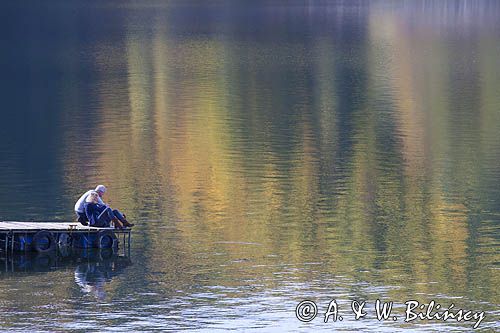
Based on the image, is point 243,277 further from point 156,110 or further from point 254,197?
point 156,110

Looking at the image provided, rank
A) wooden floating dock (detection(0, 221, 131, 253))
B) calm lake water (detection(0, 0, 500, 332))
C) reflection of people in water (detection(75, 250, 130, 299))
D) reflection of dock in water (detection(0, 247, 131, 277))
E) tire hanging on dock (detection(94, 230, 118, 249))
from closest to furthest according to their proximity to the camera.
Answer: calm lake water (detection(0, 0, 500, 332)) → reflection of people in water (detection(75, 250, 130, 299)) → reflection of dock in water (detection(0, 247, 131, 277)) → wooden floating dock (detection(0, 221, 131, 253)) → tire hanging on dock (detection(94, 230, 118, 249))

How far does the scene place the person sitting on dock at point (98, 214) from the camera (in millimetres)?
44000

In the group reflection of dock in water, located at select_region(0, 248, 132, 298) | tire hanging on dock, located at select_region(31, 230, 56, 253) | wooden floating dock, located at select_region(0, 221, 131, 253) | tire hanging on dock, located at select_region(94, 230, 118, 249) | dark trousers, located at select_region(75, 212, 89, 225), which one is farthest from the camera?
dark trousers, located at select_region(75, 212, 89, 225)

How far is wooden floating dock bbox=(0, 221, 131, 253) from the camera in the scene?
43.3 m

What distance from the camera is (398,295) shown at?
39844mm

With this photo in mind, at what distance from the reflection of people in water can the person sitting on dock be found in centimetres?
121

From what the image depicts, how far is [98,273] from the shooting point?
42.0m

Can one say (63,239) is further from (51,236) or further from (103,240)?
(103,240)

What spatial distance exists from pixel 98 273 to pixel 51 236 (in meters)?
2.67

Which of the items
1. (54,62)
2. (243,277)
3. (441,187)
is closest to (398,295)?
(243,277)

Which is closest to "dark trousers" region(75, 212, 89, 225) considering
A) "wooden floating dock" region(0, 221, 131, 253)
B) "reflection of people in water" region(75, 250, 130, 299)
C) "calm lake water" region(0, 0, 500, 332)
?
"wooden floating dock" region(0, 221, 131, 253)

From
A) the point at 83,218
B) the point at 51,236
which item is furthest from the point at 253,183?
the point at 51,236

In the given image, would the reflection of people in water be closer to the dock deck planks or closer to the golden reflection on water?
the dock deck planks

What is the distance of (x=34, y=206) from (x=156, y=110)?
122 ft
